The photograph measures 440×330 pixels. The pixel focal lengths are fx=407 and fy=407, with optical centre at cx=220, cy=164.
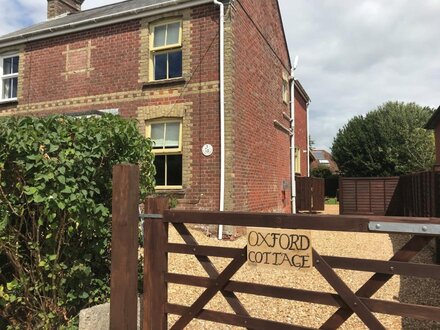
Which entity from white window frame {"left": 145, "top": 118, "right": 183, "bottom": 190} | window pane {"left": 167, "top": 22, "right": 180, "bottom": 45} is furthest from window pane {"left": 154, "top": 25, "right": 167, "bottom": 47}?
white window frame {"left": 145, "top": 118, "right": 183, "bottom": 190}

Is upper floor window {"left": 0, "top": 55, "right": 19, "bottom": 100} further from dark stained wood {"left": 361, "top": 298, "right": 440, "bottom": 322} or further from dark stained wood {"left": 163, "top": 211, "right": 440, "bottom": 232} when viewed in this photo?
dark stained wood {"left": 361, "top": 298, "right": 440, "bottom": 322}

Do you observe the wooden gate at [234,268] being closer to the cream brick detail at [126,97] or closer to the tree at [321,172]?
the cream brick detail at [126,97]

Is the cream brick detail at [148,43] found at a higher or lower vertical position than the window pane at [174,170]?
higher

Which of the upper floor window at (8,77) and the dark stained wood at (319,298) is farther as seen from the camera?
the upper floor window at (8,77)

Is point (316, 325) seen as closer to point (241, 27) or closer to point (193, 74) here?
point (193, 74)

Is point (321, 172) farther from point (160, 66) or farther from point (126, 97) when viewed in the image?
point (126, 97)

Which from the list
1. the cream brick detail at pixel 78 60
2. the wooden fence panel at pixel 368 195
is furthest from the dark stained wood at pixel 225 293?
the wooden fence panel at pixel 368 195

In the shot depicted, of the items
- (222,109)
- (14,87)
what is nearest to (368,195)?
(222,109)

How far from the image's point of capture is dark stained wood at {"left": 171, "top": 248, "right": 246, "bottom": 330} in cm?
271

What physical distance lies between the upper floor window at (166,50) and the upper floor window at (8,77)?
559cm

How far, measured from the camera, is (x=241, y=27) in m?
11.2

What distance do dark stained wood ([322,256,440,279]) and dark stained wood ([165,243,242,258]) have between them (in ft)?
2.12

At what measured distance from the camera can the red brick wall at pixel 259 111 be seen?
35.5 ft

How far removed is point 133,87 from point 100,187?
327 inches
